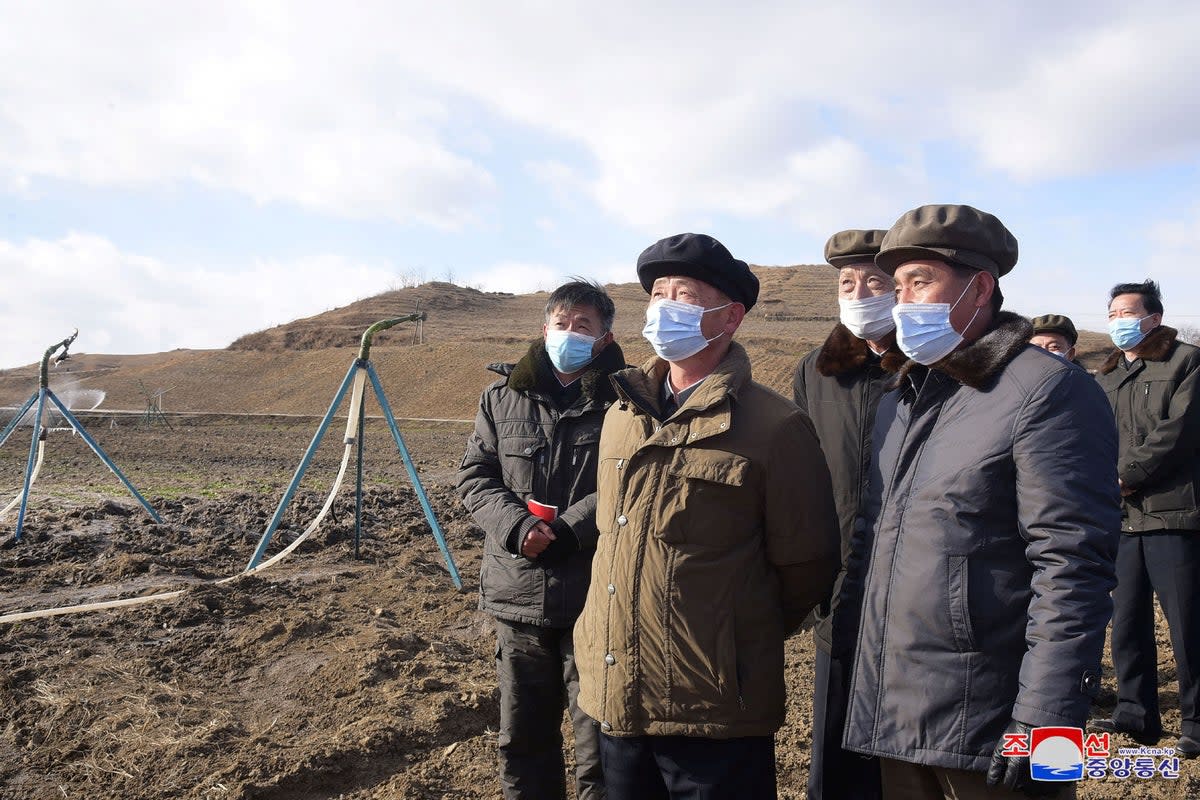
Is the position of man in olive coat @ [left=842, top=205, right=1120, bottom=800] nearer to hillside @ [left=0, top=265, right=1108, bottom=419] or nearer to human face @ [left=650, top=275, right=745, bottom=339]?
human face @ [left=650, top=275, right=745, bottom=339]

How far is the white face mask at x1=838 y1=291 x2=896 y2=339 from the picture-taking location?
8.50 feet

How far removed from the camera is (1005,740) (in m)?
1.63

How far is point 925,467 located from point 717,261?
2.49 ft

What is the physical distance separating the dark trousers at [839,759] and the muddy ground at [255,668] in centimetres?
120

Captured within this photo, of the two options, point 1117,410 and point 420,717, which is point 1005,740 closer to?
point 420,717

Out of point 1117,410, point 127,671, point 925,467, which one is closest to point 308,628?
point 127,671

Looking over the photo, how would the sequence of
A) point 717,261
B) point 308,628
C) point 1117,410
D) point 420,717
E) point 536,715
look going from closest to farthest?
point 717,261, point 536,715, point 420,717, point 1117,410, point 308,628

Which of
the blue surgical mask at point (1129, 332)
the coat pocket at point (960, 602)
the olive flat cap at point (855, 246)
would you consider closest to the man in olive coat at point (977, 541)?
the coat pocket at point (960, 602)

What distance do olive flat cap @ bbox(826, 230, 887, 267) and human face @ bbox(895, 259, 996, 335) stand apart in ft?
2.20

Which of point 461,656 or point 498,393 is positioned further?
point 461,656

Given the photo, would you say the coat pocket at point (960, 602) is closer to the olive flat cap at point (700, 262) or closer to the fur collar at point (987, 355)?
the fur collar at point (987, 355)

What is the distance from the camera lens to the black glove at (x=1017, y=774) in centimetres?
160

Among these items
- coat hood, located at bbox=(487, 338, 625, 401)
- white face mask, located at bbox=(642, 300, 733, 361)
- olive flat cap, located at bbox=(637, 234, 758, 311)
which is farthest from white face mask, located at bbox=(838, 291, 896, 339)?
coat hood, located at bbox=(487, 338, 625, 401)

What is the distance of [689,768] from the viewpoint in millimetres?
1944
